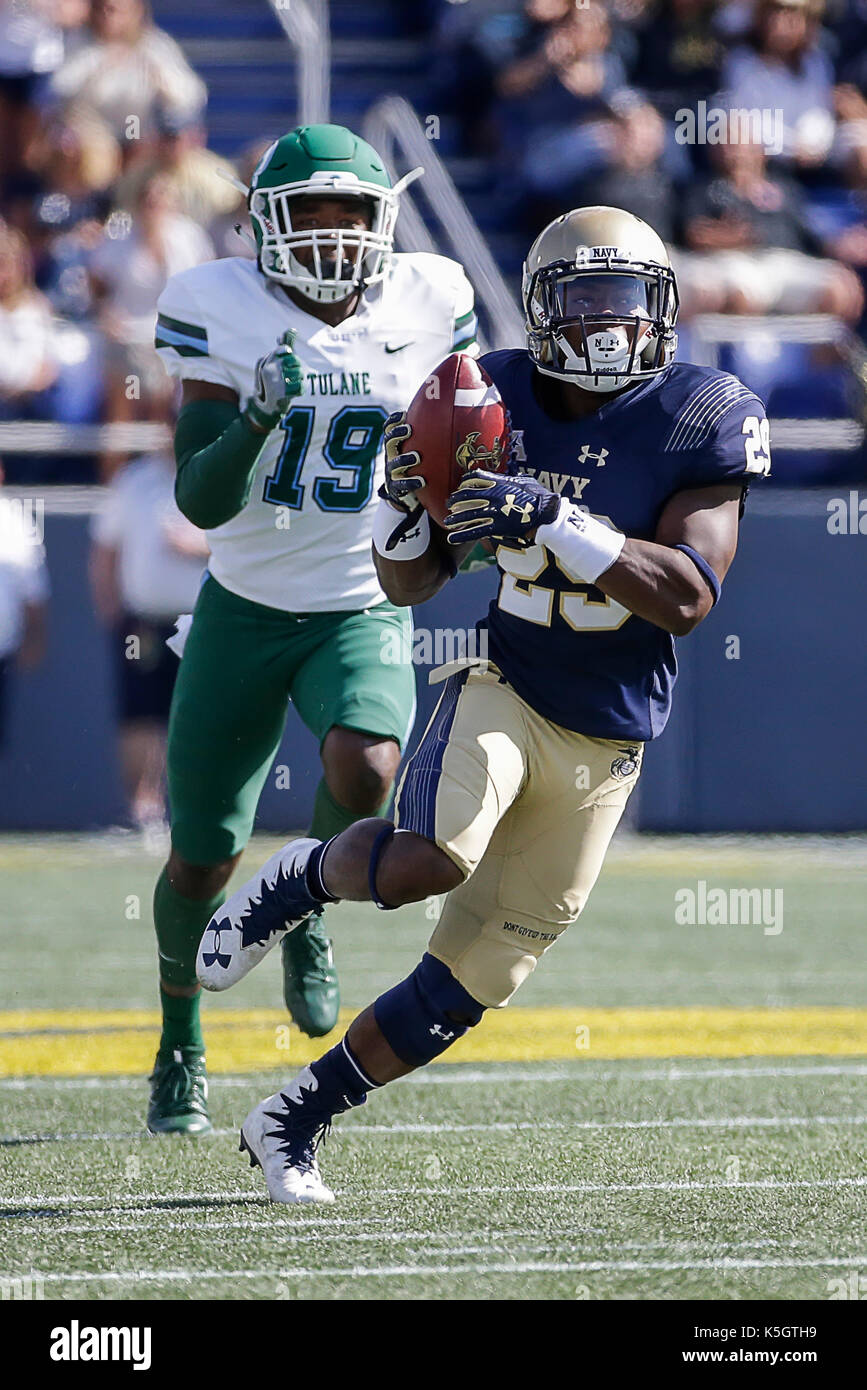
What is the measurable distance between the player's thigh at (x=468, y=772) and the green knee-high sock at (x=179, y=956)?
85cm

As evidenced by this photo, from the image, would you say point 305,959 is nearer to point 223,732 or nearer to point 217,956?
point 223,732

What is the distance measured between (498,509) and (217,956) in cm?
Result: 84

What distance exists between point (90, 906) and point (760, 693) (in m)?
3.12

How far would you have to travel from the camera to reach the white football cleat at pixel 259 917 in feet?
10.3

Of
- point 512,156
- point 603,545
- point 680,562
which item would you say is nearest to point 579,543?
point 603,545

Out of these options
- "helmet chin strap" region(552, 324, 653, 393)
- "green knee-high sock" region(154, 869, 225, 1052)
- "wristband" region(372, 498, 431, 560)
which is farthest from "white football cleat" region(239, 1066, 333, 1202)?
"helmet chin strap" region(552, 324, 653, 393)

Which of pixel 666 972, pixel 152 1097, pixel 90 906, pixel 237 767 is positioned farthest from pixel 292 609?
pixel 90 906

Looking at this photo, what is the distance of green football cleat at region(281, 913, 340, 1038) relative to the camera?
415cm

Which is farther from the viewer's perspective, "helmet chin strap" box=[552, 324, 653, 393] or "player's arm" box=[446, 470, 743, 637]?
"helmet chin strap" box=[552, 324, 653, 393]

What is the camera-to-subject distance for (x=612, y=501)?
3096 millimetres

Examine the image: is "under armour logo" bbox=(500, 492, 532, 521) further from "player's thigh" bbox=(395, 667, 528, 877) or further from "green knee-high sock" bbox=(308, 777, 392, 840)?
"green knee-high sock" bbox=(308, 777, 392, 840)

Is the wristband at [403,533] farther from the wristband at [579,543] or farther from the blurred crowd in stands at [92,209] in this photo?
the blurred crowd in stands at [92,209]

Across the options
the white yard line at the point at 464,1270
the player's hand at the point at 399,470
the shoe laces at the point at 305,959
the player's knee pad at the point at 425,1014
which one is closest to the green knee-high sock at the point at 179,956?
the shoe laces at the point at 305,959

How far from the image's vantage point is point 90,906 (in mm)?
6961
